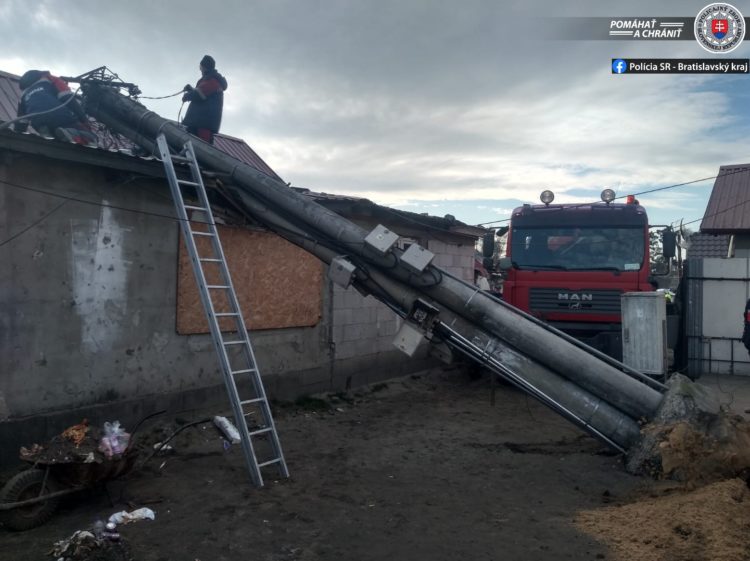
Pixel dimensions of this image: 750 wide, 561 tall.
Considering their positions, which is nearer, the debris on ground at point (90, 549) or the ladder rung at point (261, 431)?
the debris on ground at point (90, 549)

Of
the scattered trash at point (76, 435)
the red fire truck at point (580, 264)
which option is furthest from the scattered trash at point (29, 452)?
the red fire truck at point (580, 264)

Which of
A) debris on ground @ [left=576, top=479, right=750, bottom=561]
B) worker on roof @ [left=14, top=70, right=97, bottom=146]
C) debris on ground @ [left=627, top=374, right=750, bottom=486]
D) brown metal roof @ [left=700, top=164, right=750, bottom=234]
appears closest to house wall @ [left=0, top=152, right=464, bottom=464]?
worker on roof @ [left=14, top=70, right=97, bottom=146]

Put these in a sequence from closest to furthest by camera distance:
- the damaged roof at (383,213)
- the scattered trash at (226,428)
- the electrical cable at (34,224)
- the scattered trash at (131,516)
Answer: the scattered trash at (131,516), the electrical cable at (34,224), the scattered trash at (226,428), the damaged roof at (383,213)

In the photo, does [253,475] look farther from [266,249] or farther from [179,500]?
Result: [266,249]

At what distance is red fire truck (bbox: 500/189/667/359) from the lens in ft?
32.9

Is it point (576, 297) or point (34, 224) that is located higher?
point (34, 224)

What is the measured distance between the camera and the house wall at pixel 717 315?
1202 centimetres

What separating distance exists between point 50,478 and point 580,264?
8.60 m

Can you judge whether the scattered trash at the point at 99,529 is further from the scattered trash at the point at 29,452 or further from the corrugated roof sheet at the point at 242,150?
the corrugated roof sheet at the point at 242,150

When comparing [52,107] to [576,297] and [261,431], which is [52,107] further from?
[576,297]

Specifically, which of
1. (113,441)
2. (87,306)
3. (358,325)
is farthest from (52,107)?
(358,325)

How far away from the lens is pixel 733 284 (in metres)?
12.0

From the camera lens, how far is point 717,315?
12148 millimetres

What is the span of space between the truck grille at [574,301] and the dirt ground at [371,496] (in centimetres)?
212
